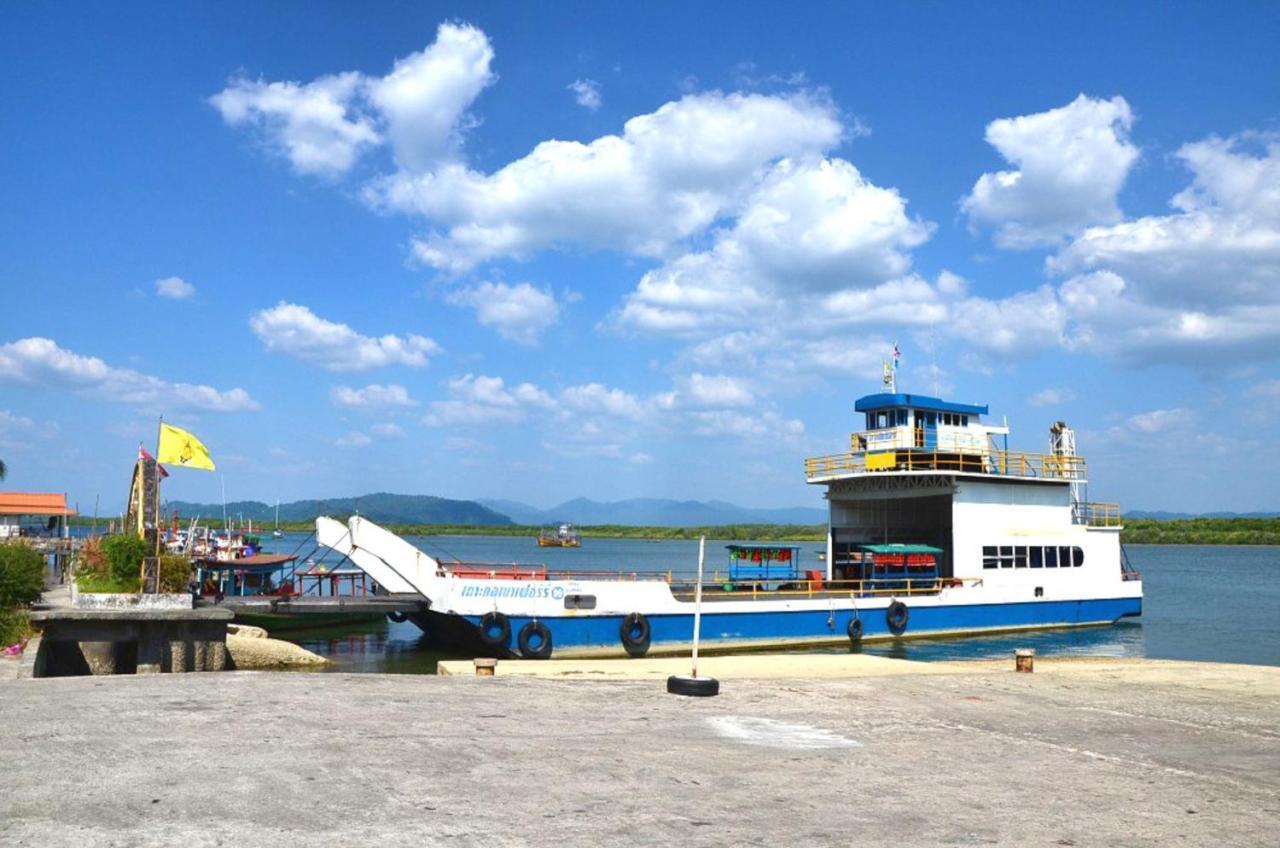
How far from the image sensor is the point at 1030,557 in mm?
30984

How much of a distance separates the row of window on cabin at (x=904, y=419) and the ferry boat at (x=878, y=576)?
4 cm

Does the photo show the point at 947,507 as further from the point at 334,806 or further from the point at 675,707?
the point at 334,806

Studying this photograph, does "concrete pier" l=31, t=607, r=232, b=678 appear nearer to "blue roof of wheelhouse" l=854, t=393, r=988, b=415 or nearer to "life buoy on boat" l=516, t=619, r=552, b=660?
"life buoy on boat" l=516, t=619, r=552, b=660

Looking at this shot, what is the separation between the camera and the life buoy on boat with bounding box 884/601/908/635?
27.7 metres

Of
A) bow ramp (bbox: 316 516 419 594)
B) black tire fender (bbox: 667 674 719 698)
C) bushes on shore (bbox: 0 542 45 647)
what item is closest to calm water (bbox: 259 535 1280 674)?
bow ramp (bbox: 316 516 419 594)

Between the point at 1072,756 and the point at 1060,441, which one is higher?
the point at 1060,441

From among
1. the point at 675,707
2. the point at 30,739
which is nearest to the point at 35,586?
the point at 30,739

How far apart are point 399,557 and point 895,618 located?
44.2 feet

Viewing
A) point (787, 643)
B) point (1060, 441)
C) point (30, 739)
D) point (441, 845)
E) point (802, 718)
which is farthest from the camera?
point (1060, 441)

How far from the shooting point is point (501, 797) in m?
7.44

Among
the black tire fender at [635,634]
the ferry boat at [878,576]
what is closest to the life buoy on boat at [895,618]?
the ferry boat at [878,576]

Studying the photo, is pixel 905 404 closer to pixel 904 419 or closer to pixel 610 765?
pixel 904 419

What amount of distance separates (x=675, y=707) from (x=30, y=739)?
6847 millimetres

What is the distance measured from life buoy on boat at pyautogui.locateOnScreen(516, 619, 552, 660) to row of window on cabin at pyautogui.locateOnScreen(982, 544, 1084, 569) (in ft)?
47.2
